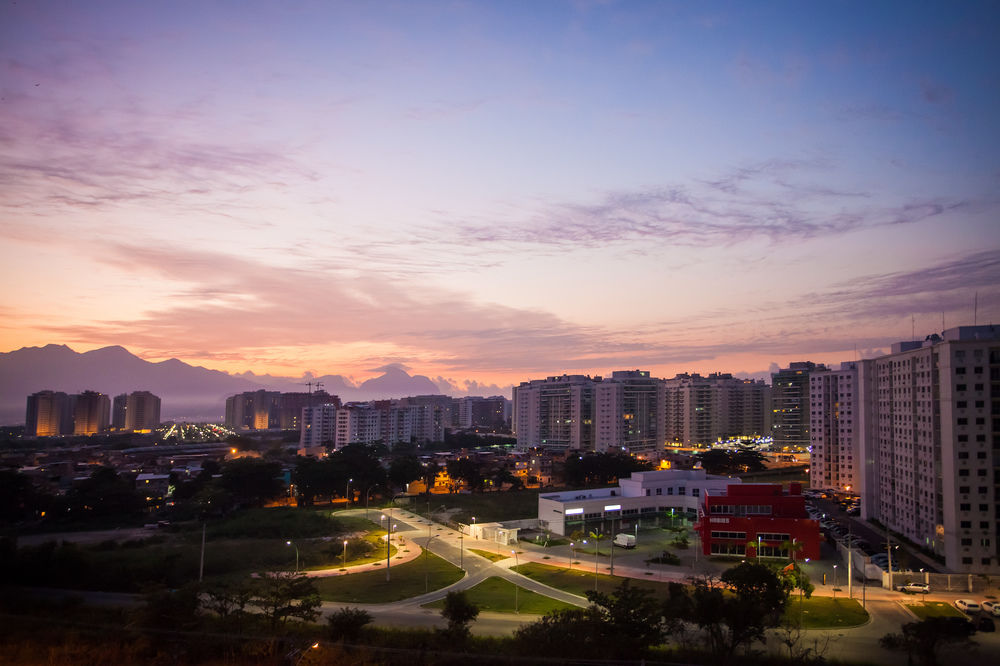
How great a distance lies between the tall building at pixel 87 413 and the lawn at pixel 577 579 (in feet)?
349

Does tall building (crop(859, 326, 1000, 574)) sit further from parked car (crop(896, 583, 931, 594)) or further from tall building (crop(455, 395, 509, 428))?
tall building (crop(455, 395, 509, 428))

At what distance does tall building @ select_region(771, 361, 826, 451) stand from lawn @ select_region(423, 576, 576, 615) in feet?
202

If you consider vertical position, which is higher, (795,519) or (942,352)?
(942,352)

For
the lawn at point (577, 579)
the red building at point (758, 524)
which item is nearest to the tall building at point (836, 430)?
the red building at point (758, 524)

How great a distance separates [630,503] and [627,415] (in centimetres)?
3997

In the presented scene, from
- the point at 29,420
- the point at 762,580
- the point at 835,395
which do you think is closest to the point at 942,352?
the point at 762,580

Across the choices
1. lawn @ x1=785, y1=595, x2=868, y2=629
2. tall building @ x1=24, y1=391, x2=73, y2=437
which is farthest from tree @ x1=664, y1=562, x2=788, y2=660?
tall building @ x1=24, y1=391, x2=73, y2=437

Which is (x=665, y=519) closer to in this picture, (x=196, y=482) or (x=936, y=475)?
(x=936, y=475)

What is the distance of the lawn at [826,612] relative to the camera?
18375 mm

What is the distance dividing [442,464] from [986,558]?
43315 mm

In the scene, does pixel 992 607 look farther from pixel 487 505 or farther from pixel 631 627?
pixel 487 505

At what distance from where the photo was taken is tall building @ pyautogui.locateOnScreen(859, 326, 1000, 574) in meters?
24.0

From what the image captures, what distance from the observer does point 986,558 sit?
23.6 m

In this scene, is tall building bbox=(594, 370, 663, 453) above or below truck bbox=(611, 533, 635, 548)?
above
